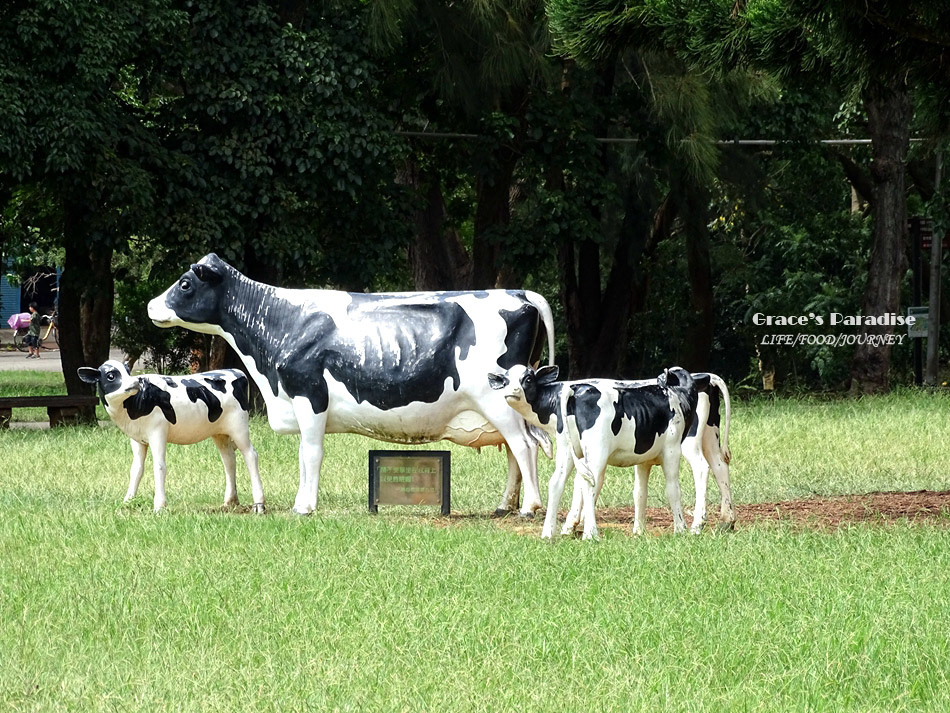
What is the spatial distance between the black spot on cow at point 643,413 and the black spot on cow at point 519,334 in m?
1.47

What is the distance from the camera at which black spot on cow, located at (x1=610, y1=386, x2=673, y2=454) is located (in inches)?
343

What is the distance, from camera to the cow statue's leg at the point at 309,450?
33.2ft

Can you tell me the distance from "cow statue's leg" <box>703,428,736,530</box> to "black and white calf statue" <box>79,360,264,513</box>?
131 inches

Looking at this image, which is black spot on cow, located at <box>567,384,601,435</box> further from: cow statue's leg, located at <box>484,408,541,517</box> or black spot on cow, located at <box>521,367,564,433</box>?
cow statue's leg, located at <box>484,408,541,517</box>

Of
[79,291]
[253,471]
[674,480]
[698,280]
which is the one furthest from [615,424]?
[698,280]

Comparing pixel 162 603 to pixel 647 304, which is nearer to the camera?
pixel 162 603

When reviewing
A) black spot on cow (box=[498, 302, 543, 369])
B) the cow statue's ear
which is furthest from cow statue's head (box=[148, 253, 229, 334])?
black spot on cow (box=[498, 302, 543, 369])

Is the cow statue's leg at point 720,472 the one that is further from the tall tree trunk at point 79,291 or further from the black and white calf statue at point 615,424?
the tall tree trunk at point 79,291

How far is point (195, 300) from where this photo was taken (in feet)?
34.8

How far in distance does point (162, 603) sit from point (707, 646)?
108 inches

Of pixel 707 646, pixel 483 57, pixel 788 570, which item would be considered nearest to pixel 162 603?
pixel 707 646

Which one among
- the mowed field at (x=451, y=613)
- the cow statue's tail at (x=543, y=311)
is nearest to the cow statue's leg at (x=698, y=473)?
the mowed field at (x=451, y=613)

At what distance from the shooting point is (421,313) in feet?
33.8

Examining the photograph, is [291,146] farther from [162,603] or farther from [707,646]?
[707,646]
